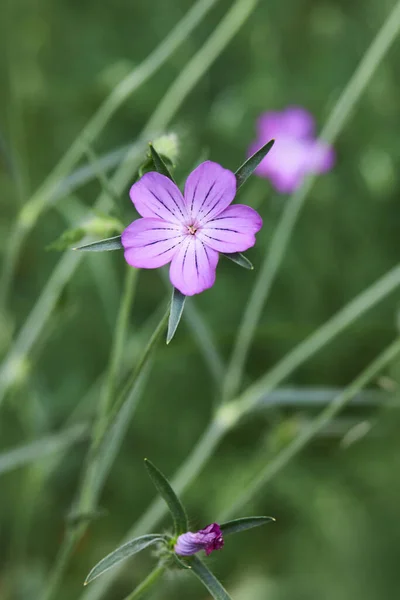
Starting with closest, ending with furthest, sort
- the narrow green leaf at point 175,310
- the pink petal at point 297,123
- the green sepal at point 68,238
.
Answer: the narrow green leaf at point 175,310 → the green sepal at point 68,238 → the pink petal at point 297,123

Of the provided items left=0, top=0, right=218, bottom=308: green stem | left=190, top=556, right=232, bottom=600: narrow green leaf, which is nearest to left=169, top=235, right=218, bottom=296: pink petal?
left=190, top=556, right=232, bottom=600: narrow green leaf

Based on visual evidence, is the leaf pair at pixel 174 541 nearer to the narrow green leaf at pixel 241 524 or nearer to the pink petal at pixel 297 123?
the narrow green leaf at pixel 241 524

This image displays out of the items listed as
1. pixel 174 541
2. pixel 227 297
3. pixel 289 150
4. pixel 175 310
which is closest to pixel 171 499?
pixel 174 541

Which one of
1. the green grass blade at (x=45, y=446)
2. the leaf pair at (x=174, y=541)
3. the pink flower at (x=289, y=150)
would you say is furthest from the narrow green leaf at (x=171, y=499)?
the pink flower at (x=289, y=150)

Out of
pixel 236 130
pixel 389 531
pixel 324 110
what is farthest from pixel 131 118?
pixel 389 531

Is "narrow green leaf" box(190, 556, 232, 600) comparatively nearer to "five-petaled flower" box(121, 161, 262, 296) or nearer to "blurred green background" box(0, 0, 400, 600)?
"five-petaled flower" box(121, 161, 262, 296)

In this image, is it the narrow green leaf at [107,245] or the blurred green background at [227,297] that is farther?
the blurred green background at [227,297]

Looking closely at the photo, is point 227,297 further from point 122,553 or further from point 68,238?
point 122,553
